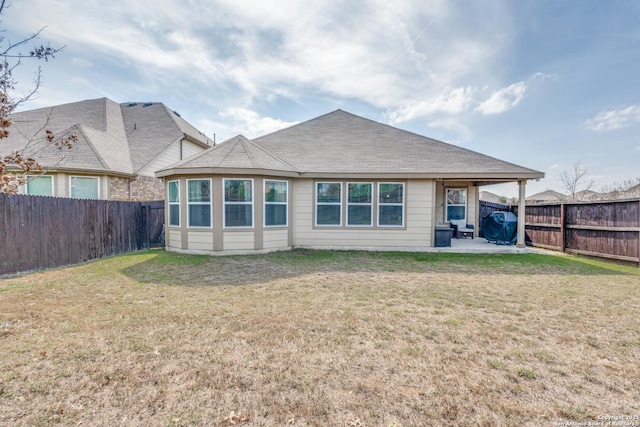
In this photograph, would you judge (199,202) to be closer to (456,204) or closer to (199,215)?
(199,215)

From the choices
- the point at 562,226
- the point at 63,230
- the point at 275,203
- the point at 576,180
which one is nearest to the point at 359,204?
the point at 275,203

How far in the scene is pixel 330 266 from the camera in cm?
776

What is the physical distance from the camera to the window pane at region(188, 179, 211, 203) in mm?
9164

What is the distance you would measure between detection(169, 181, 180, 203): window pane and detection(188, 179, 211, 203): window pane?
0.63m

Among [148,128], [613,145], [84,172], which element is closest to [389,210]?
[84,172]

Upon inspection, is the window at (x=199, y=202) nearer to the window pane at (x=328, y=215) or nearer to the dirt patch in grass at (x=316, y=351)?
the dirt patch in grass at (x=316, y=351)

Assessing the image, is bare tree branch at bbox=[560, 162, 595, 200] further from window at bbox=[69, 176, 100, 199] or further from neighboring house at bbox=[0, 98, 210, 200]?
window at bbox=[69, 176, 100, 199]

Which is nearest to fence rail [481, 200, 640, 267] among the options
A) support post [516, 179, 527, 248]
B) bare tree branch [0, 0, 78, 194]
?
support post [516, 179, 527, 248]

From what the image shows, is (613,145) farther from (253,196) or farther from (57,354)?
(57,354)

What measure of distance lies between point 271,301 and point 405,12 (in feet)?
31.6

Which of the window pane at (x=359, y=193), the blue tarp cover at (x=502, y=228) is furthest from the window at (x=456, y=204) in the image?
the window pane at (x=359, y=193)

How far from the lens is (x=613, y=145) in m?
24.8

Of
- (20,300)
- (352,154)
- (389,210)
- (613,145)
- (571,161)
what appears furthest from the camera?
(571,161)

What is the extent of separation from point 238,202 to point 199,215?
1.32 metres
